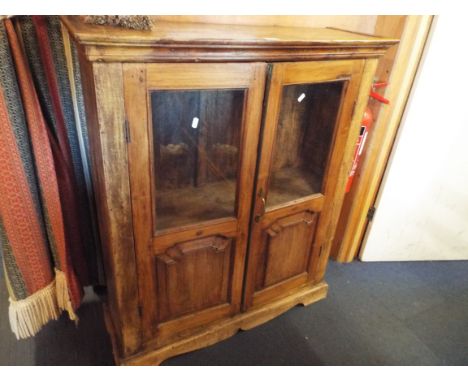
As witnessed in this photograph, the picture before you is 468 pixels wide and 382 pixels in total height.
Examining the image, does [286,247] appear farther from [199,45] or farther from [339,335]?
[199,45]

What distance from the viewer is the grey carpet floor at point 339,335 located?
58.4 inches

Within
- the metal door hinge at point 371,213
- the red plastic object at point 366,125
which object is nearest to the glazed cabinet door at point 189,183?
the red plastic object at point 366,125

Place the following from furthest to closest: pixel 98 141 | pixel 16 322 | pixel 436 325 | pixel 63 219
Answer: pixel 436 325 → pixel 63 219 → pixel 16 322 → pixel 98 141

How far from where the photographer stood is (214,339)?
1511mm

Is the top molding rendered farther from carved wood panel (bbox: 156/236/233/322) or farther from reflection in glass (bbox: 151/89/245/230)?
carved wood panel (bbox: 156/236/233/322)

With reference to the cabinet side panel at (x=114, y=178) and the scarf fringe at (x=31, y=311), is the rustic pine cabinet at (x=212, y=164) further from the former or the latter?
the scarf fringe at (x=31, y=311)

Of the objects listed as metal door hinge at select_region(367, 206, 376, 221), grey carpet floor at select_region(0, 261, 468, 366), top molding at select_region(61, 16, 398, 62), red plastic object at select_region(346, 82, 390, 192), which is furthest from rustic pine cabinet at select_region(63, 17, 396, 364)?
metal door hinge at select_region(367, 206, 376, 221)

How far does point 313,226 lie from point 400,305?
0.76m

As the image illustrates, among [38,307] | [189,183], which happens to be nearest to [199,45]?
[189,183]

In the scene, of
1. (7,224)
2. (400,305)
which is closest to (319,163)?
(400,305)

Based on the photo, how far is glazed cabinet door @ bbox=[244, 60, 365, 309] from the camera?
46.1 inches

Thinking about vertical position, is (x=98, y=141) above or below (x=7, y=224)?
above
